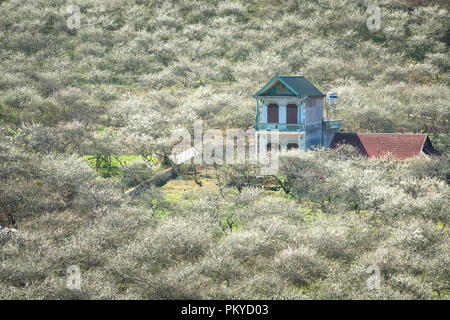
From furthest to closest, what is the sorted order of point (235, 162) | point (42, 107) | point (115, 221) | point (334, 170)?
point (42, 107) < point (235, 162) < point (334, 170) < point (115, 221)

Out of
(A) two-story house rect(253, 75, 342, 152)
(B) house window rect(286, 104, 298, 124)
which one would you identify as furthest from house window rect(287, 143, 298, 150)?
(B) house window rect(286, 104, 298, 124)

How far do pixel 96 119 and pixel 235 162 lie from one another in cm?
1887

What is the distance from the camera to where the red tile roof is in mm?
42219

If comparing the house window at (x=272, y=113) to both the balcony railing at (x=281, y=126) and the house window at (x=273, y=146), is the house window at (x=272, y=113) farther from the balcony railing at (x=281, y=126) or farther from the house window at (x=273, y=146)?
the house window at (x=273, y=146)

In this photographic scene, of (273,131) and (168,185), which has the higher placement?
(273,131)

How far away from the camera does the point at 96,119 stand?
174 ft

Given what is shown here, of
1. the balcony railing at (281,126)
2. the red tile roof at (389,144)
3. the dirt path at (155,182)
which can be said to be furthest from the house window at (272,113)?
the dirt path at (155,182)

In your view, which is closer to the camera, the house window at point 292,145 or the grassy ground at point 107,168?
the grassy ground at point 107,168

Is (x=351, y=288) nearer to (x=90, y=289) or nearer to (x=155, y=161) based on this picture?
(x=90, y=289)

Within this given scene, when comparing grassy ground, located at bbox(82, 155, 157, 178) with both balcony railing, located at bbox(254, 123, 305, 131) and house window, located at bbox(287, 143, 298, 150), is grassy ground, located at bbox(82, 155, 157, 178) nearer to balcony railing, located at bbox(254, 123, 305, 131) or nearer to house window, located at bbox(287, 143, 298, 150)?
balcony railing, located at bbox(254, 123, 305, 131)

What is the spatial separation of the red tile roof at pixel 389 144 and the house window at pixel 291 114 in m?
3.62

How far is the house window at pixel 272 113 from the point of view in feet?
146

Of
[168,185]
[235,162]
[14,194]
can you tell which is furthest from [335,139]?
[14,194]

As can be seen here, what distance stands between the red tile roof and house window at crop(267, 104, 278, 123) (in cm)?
476
